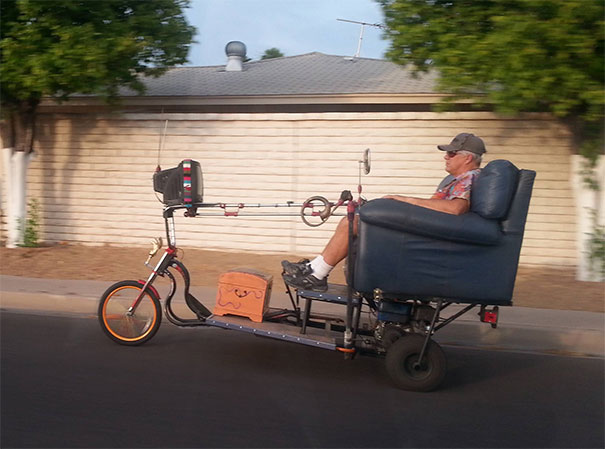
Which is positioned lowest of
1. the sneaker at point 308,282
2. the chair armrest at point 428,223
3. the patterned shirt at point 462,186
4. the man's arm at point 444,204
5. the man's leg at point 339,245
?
the sneaker at point 308,282

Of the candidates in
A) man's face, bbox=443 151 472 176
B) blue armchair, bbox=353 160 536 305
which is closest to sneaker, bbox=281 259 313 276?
blue armchair, bbox=353 160 536 305

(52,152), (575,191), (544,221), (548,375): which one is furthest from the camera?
(52,152)

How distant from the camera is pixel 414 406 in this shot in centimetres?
507

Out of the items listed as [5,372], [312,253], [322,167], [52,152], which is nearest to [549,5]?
[322,167]

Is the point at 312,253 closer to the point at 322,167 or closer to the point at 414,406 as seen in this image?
the point at 322,167

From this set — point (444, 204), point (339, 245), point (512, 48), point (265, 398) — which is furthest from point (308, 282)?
point (512, 48)

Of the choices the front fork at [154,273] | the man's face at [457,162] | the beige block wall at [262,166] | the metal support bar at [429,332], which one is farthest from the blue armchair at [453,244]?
the beige block wall at [262,166]

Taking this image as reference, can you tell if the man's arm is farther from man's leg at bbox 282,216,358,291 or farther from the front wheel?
the front wheel

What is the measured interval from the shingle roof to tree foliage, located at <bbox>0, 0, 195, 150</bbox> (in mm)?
1878

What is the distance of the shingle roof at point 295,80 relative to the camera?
38.8 feet

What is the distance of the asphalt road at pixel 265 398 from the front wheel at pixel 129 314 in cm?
13

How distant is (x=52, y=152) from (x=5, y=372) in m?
6.42

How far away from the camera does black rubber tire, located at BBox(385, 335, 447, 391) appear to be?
5309 millimetres

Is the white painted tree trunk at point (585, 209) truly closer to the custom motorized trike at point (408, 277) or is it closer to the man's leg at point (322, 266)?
the custom motorized trike at point (408, 277)
